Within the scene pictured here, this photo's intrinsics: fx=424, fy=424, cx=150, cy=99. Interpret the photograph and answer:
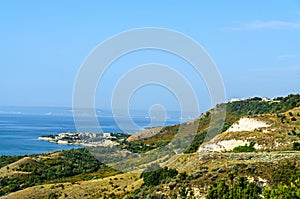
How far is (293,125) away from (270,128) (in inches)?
105

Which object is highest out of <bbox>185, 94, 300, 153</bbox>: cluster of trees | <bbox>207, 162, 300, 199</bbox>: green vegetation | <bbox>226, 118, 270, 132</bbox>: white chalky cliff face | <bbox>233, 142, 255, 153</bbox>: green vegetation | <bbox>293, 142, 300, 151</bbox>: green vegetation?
<bbox>185, 94, 300, 153</bbox>: cluster of trees

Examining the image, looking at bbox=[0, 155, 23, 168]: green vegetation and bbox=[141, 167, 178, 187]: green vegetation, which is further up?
bbox=[141, 167, 178, 187]: green vegetation

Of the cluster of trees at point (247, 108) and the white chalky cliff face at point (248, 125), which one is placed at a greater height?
the cluster of trees at point (247, 108)

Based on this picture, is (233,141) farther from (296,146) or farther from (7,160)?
(7,160)

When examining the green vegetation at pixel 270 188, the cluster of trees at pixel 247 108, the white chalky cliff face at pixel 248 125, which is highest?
the cluster of trees at pixel 247 108

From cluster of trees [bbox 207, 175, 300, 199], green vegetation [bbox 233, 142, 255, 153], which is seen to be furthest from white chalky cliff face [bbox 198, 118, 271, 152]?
cluster of trees [bbox 207, 175, 300, 199]

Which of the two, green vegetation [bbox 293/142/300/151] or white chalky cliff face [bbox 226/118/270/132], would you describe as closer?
green vegetation [bbox 293/142/300/151]

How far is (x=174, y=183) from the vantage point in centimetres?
2998

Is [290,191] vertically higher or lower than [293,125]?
Answer: lower

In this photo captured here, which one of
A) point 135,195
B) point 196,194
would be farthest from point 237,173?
point 135,195

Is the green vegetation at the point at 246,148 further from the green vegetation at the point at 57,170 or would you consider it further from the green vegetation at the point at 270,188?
the green vegetation at the point at 57,170

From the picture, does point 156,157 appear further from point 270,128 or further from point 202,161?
point 202,161

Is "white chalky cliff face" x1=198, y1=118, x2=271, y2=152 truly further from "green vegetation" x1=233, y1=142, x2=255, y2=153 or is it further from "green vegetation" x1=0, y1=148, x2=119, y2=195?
"green vegetation" x1=0, y1=148, x2=119, y2=195

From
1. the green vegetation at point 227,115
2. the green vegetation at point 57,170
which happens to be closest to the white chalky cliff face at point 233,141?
the green vegetation at point 57,170
